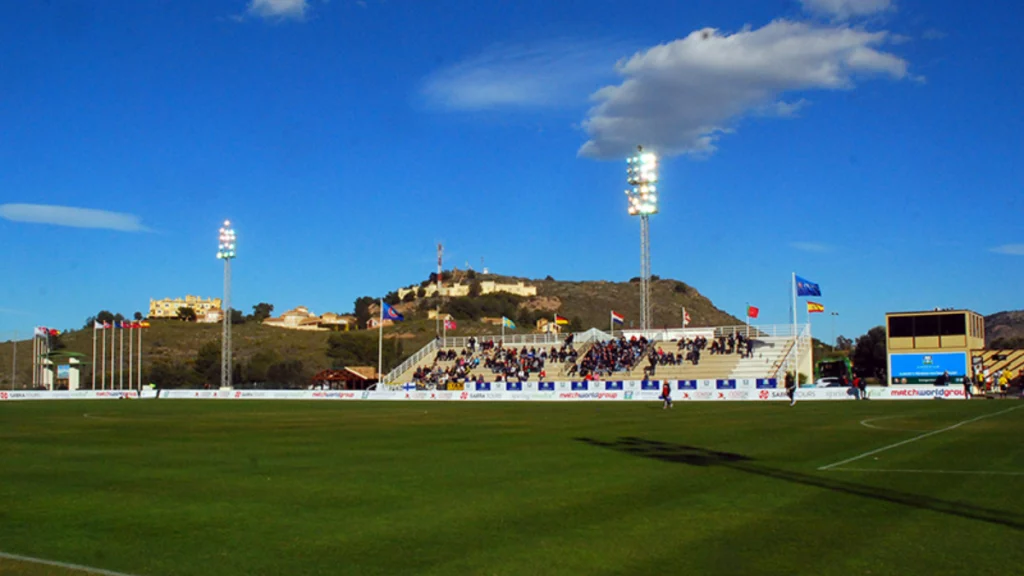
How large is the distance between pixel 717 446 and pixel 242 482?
37.2ft

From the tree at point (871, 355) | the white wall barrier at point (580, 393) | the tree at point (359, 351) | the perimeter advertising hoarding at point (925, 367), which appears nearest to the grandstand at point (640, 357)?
the white wall barrier at point (580, 393)

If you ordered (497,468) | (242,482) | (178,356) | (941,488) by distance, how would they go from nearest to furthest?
1. (941,488)
2. (242,482)
3. (497,468)
4. (178,356)

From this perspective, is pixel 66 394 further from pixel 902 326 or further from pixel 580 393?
pixel 902 326

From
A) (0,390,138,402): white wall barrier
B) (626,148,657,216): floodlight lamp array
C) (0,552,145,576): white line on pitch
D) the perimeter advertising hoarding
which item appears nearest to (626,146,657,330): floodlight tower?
(626,148,657,216): floodlight lamp array

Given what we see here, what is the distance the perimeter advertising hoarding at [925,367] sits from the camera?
65875 millimetres

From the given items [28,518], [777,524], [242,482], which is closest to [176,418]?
[242,482]

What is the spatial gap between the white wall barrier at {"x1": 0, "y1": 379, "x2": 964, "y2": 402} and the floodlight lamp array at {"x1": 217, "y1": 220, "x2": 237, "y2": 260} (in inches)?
450

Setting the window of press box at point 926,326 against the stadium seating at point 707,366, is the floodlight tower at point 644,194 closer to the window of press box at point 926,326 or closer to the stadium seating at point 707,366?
the stadium seating at point 707,366

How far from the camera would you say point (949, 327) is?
6912 cm

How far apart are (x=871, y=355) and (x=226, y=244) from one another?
281 ft

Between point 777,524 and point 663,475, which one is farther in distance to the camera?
point 663,475

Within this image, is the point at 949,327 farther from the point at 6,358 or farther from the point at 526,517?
the point at 6,358

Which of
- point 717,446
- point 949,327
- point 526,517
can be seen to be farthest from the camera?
point 949,327

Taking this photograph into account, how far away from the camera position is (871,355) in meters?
115
